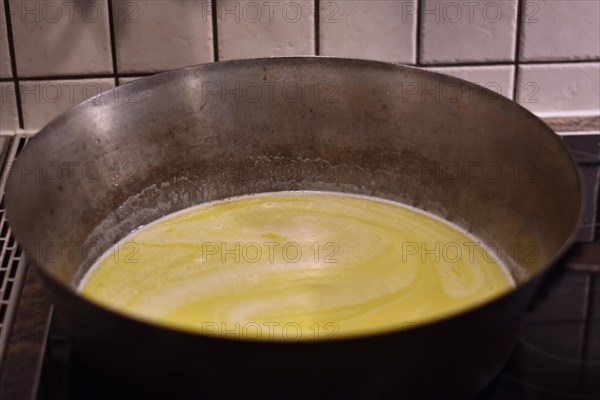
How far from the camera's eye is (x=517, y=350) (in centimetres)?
78

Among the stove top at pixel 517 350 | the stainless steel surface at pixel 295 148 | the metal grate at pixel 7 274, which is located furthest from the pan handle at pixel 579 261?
the metal grate at pixel 7 274

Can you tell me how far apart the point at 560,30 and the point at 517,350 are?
0.54 metres

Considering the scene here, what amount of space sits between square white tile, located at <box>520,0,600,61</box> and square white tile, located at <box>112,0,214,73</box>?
0.42 m

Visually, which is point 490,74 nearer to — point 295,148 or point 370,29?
point 370,29

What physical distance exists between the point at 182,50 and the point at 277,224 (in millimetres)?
258

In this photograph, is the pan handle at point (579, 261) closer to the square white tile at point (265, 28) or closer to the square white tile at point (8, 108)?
the square white tile at point (265, 28)

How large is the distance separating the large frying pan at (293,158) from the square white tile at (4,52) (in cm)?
22

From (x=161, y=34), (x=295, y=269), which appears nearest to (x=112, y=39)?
(x=161, y=34)

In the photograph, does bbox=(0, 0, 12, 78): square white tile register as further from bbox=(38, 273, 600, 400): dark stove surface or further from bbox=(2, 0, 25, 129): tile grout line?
bbox=(38, 273, 600, 400): dark stove surface

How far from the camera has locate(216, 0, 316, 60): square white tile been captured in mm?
1108

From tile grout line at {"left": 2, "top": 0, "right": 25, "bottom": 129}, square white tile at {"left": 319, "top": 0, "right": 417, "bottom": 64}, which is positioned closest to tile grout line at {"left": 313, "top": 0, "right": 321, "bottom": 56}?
square white tile at {"left": 319, "top": 0, "right": 417, "bottom": 64}

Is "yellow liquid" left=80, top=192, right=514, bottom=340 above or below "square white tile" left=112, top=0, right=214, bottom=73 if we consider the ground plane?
below

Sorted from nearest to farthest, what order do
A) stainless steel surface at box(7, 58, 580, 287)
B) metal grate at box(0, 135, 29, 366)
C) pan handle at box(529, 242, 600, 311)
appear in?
pan handle at box(529, 242, 600, 311) < metal grate at box(0, 135, 29, 366) < stainless steel surface at box(7, 58, 580, 287)

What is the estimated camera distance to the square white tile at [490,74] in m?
1.17
